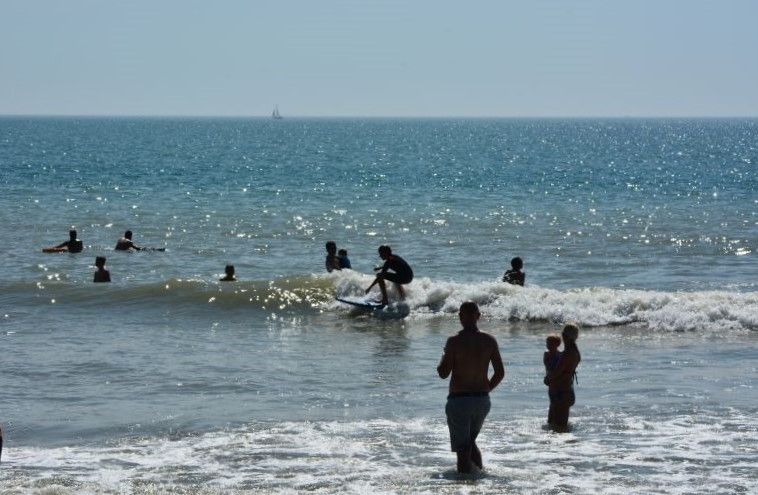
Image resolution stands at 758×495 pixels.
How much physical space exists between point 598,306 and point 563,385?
8.79 meters

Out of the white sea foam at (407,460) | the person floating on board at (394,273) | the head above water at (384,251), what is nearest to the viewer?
the white sea foam at (407,460)

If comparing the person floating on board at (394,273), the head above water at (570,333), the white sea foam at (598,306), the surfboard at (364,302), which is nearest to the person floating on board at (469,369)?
the head above water at (570,333)

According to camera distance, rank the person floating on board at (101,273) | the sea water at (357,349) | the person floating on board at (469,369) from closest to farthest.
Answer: the person floating on board at (469,369)
the sea water at (357,349)
the person floating on board at (101,273)

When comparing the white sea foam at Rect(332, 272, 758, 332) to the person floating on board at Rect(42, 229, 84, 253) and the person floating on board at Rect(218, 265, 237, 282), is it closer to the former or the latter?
the person floating on board at Rect(218, 265, 237, 282)

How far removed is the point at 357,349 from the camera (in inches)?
727

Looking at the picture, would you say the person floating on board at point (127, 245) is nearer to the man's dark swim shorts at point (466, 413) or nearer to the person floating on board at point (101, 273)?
the person floating on board at point (101, 273)

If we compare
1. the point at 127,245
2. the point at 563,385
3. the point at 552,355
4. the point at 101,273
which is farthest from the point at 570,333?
the point at 127,245

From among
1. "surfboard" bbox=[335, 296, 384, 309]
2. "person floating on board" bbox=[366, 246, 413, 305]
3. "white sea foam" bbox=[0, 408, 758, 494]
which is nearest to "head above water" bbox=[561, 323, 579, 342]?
"white sea foam" bbox=[0, 408, 758, 494]

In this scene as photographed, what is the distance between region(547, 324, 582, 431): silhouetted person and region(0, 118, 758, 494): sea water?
0.29m

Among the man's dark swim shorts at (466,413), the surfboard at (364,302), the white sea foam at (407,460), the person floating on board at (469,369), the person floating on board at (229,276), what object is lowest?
the white sea foam at (407,460)

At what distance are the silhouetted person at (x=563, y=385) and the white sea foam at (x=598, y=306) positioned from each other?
7.71 meters

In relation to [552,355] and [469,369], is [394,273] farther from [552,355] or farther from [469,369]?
[469,369]

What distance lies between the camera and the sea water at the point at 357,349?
1134 cm

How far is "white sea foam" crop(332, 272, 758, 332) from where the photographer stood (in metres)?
19.9
